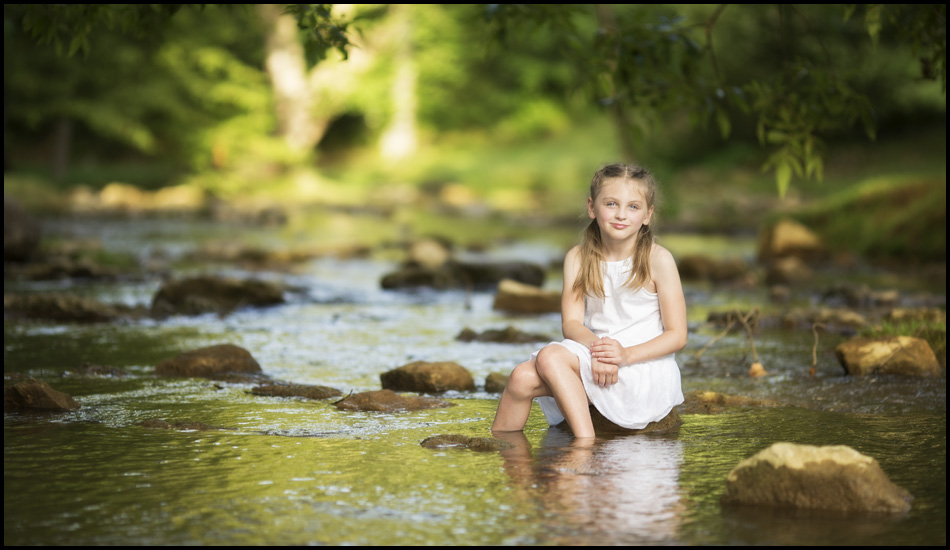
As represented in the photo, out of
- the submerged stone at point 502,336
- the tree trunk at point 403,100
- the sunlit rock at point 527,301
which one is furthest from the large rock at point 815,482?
the tree trunk at point 403,100

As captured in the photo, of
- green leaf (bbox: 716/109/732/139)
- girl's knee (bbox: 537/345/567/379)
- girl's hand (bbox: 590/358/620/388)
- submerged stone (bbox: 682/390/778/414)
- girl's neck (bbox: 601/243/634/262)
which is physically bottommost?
submerged stone (bbox: 682/390/778/414)

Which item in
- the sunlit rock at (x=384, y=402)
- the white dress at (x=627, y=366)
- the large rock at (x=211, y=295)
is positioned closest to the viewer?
the white dress at (x=627, y=366)

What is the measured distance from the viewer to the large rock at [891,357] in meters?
6.48

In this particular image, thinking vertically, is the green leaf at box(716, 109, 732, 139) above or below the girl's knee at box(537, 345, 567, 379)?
above

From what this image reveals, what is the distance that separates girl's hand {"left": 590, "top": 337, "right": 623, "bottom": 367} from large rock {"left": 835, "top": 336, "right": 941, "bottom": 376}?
2246 millimetres

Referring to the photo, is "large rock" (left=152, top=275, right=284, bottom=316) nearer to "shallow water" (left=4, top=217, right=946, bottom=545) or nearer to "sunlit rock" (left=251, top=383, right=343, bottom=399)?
"shallow water" (left=4, top=217, right=946, bottom=545)

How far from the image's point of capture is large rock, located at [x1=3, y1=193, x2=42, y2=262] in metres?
13.0

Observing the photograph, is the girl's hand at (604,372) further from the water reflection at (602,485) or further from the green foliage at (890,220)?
the green foliage at (890,220)

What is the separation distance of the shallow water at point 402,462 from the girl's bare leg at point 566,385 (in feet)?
0.33

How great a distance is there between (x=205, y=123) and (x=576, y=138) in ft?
52.1

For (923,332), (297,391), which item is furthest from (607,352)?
(923,332)

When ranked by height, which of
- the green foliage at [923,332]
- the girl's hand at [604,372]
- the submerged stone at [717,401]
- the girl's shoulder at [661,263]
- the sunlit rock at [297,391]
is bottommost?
the submerged stone at [717,401]

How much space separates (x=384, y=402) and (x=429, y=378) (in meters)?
0.60

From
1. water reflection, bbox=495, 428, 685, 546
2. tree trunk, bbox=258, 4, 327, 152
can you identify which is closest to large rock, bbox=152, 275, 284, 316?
water reflection, bbox=495, 428, 685, 546
